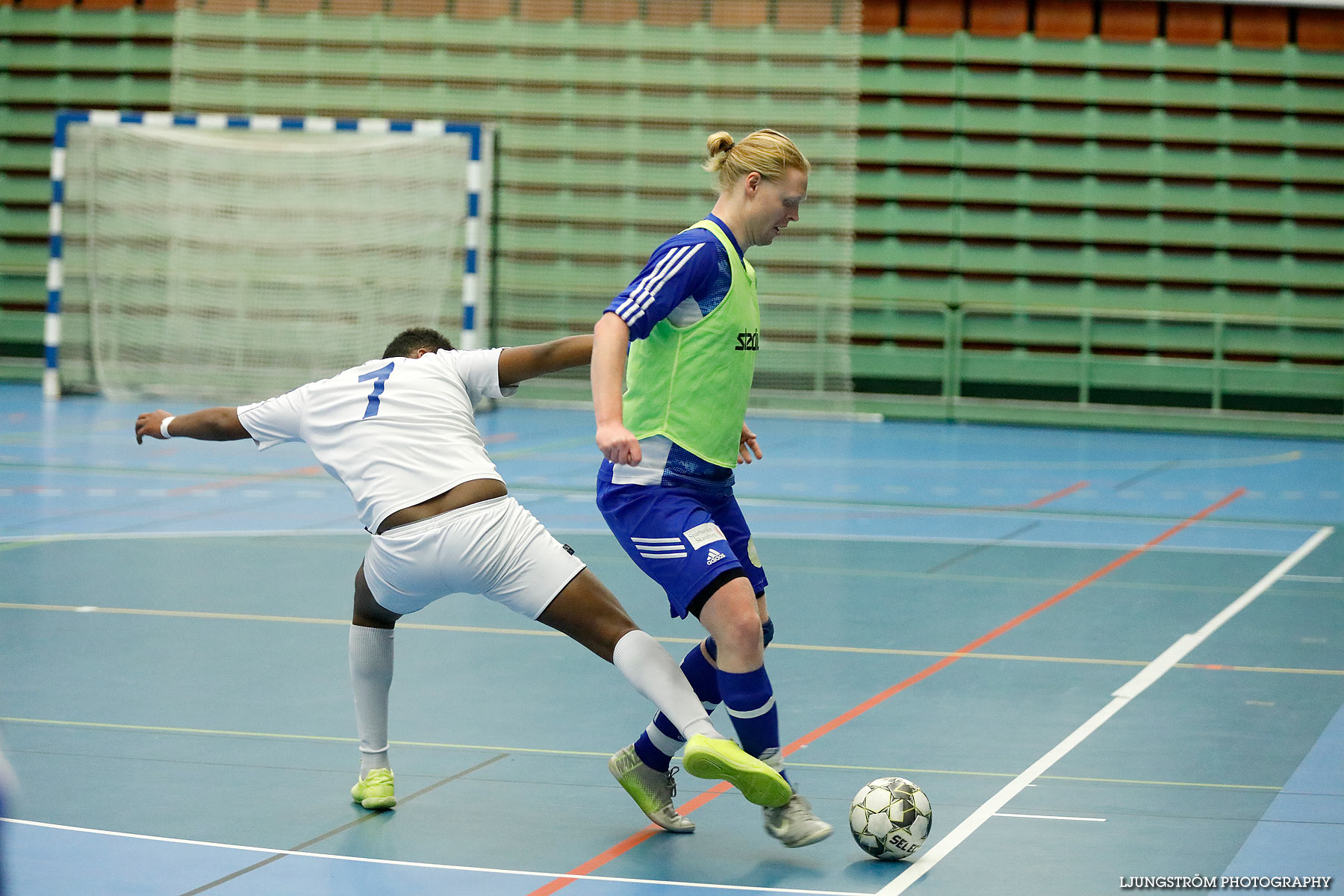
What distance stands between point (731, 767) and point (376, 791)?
1144 millimetres

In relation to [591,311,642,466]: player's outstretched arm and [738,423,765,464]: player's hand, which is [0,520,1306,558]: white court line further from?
[591,311,642,466]: player's outstretched arm

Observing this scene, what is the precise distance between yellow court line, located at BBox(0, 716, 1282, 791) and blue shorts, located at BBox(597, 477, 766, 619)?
3.49 feet

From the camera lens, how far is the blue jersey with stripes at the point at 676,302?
12.5ft

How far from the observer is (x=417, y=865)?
393 cm

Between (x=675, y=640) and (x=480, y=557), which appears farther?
(x=675, y=640)

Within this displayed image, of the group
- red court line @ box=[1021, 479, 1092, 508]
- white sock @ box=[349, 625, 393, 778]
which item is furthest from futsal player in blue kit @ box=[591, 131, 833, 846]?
red court line @ box=[1021, 479, 1092, 508]

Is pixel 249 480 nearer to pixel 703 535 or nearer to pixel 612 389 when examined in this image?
pixel 703 535

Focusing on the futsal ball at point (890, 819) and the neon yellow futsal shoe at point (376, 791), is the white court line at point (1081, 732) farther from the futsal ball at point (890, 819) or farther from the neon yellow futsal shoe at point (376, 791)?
the neon yellow futsal shoe at point (376, 791)

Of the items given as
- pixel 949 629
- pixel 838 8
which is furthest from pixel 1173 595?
pixel 838 8

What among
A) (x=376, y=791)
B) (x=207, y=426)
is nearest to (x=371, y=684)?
(x=376, y=791)

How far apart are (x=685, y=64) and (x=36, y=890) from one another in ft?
46.3

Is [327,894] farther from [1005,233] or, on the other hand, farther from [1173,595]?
[1005,233]

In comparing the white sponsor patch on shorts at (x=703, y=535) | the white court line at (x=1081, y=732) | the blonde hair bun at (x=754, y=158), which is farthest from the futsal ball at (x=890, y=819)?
the blonde hair bun at (x=754, y=158)

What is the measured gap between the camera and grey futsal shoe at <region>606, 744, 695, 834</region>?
4203mm
